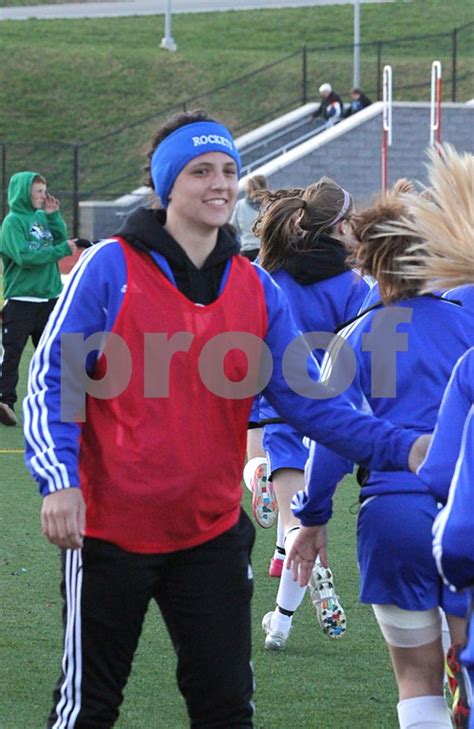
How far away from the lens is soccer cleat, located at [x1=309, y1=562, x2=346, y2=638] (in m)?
5.51

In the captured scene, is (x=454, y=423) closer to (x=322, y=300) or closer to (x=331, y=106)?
(x=322, y=300)

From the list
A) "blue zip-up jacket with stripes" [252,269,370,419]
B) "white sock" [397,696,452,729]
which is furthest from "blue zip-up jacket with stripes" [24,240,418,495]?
"blue zip-up jacket with stripes" [252,269,370,419]

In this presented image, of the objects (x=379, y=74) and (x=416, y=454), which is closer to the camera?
(x=416, y=454)

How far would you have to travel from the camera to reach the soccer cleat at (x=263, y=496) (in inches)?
265

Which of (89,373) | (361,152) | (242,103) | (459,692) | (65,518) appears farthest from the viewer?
(242,103)

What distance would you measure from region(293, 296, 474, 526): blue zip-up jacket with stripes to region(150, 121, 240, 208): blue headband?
0.61 meters

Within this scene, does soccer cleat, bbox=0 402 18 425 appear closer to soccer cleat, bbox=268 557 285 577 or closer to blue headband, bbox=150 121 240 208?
soccer cleat, bbox=268 557 285 577

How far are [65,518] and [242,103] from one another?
108 ft

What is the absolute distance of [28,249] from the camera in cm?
1139

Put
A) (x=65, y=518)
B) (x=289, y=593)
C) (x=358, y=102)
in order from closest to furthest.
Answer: (x=65, y=518) < (x=289, y=593) < (x=358, y=102)

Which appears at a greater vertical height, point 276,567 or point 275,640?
point 276,567

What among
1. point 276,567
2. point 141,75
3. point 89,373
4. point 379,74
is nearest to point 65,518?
point 89,373

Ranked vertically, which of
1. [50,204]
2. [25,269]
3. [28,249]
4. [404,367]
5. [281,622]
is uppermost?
[50,204]

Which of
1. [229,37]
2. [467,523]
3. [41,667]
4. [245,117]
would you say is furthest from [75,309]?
[229,37]
